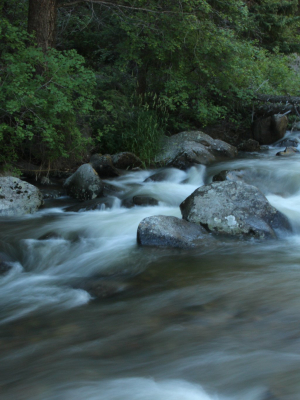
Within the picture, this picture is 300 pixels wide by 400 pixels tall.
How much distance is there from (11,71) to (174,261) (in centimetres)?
461

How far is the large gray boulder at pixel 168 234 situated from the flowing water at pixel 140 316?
0.17 metres

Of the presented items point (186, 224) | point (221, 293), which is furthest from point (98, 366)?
point (186, 224)

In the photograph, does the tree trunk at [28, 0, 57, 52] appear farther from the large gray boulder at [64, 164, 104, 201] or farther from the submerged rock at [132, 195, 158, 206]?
the submerged rock at [132, 195, 158, 206]

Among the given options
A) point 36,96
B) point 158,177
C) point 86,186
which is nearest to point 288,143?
point 158,177

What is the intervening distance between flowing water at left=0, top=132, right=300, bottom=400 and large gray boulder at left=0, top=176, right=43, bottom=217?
16.1 inches

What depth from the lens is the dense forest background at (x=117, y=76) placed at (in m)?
7.93

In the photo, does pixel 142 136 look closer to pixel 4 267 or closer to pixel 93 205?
pixel 93 205

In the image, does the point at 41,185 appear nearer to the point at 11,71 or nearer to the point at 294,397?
the point at 11,71

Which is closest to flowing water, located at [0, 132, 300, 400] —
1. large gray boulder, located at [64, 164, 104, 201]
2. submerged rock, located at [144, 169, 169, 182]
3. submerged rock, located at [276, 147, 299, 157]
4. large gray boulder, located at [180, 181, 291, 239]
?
large gray boulder, located at [180, 181, 291, 239]

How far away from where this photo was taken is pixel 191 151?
412 inches

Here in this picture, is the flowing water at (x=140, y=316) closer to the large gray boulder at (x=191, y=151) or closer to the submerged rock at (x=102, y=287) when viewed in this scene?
the submerged rock at (x=102, y=287)

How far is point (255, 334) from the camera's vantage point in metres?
3.21

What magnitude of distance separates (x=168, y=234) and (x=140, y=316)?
189 centimetres

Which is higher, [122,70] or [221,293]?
[122,70]
